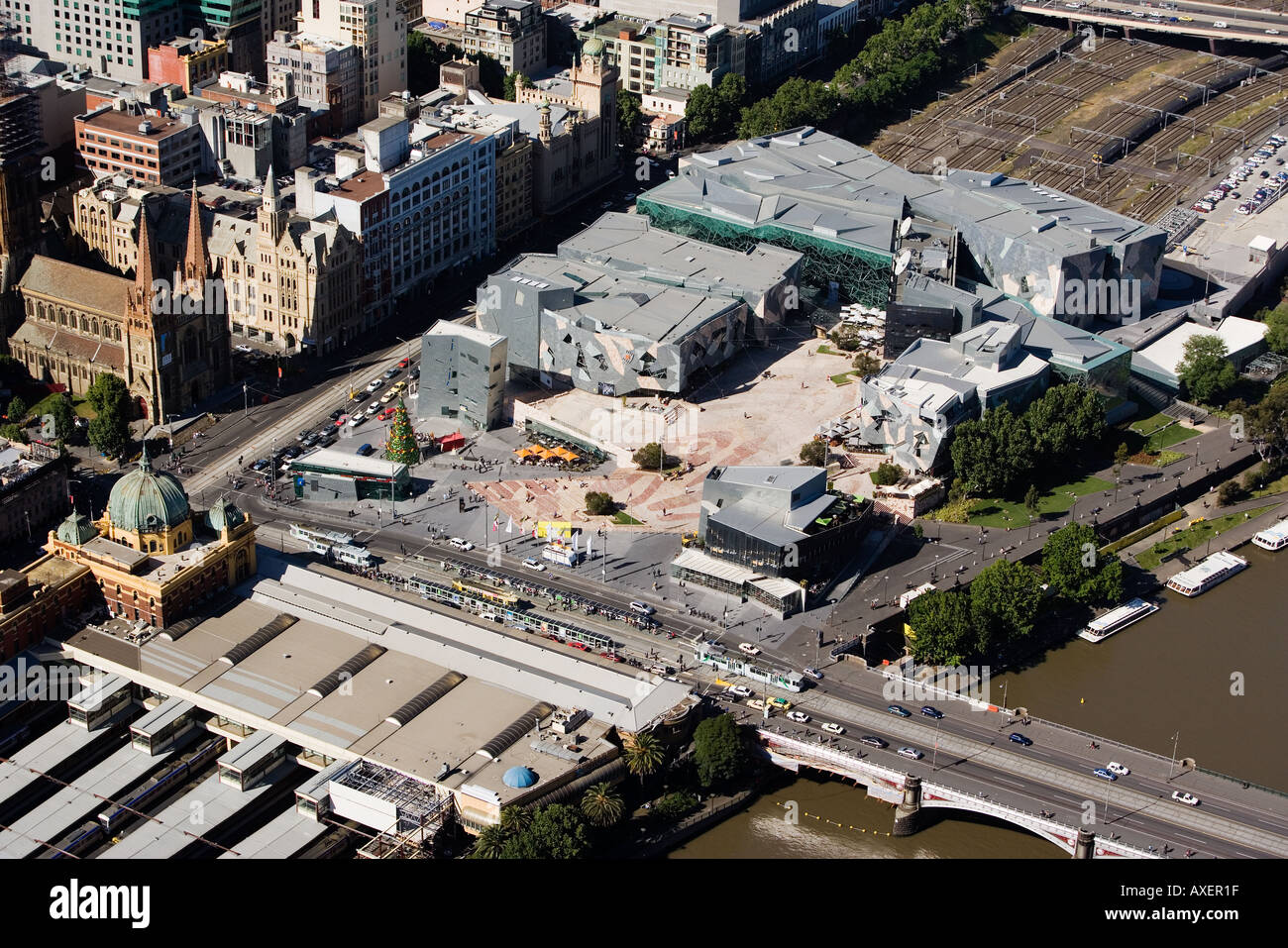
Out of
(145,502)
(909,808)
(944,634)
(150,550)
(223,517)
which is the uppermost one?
(145,502)

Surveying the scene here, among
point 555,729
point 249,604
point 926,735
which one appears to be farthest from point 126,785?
point 926,735

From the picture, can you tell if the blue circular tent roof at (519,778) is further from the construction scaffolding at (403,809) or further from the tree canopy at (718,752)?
the tree canopy at (718,752)

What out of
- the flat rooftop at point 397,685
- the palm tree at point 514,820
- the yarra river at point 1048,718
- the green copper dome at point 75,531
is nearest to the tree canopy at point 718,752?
the yarra river at point 1048,718

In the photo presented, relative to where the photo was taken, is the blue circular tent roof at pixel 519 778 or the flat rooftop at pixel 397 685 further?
the flat rooftop at pixel 397 685

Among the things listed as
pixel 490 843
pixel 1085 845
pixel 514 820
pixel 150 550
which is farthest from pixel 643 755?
pixel 150 550

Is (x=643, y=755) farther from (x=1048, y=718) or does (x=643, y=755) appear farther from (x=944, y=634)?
(x=1048, y=718)

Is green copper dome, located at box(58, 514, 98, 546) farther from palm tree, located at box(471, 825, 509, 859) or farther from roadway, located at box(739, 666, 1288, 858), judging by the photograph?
roadway, located at box(739, 666, 1288, 858)
